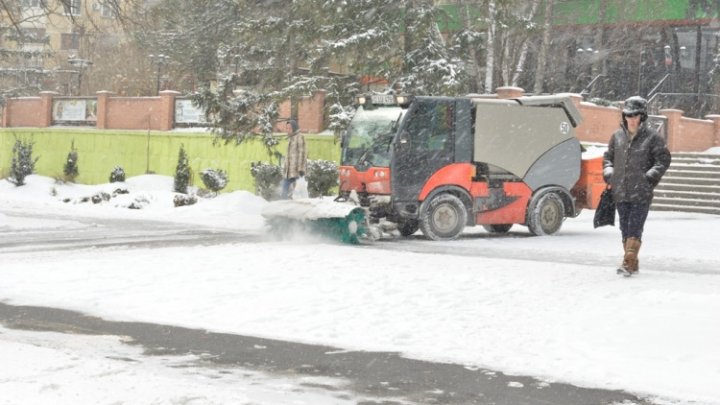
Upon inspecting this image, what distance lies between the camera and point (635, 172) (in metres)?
10.4

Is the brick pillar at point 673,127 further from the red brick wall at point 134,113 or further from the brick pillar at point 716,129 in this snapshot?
the red brick wall at point 134,113

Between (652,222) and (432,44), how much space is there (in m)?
6.21

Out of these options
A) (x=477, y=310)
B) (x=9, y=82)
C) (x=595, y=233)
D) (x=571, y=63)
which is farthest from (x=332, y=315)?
(x=9, y=82)

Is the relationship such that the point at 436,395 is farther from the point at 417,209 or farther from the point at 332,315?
the point at 417,209

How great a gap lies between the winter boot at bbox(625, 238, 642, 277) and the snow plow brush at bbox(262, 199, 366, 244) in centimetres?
490

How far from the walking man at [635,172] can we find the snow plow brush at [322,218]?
4.84 m

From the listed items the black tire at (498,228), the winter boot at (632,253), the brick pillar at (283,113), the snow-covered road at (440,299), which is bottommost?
the snow-covered road at (440,299)

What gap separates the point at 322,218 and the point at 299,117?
38.5ft

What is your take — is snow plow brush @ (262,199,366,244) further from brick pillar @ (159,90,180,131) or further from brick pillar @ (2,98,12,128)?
brick pillar @ (2,98,12,128)

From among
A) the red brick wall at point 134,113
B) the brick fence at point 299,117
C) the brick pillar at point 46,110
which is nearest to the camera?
the brick fence at point 299,117

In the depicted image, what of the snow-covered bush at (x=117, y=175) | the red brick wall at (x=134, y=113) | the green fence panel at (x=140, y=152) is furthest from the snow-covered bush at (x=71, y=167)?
the snow-covered bush at (x=117, y=175)

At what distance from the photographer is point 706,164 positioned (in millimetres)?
26094

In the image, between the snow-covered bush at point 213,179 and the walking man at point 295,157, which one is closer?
the walking man at point 295,157

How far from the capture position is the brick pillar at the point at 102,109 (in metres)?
32.3
